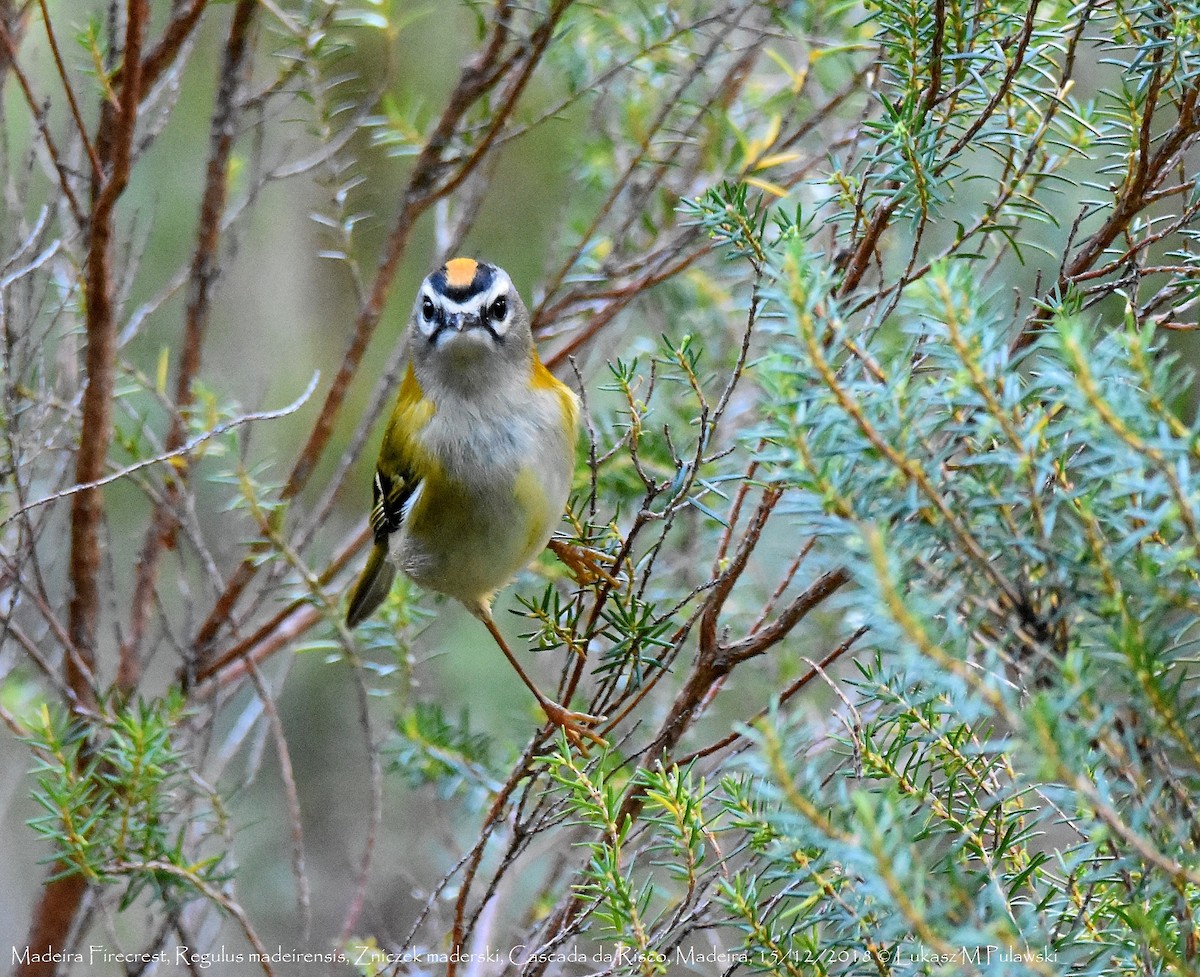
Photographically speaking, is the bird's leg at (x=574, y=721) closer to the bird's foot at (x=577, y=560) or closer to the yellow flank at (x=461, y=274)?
the bird's foot at (x=577, y=560)

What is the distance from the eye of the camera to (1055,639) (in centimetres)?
79

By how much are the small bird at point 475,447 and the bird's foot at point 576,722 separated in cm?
38

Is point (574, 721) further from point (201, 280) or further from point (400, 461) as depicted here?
point (201, 280)

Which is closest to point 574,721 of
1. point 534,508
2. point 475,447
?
point 534,508

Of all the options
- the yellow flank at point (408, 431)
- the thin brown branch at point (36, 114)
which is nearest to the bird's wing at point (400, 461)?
the yellow flank at point (408, 431)

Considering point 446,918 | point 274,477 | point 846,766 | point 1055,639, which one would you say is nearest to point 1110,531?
Result: point 1055,639

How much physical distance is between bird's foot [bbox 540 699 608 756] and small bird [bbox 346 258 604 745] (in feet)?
1.25

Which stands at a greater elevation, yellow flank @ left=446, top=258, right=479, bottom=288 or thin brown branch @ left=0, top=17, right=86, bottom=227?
thin brown branch @ left=0, top=17, right=86, bottom=227

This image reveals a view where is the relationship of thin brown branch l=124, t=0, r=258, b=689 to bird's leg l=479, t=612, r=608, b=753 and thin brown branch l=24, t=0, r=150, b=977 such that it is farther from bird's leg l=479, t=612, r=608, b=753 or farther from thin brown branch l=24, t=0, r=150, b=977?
bird's leg l=479, t=612, r=608, b=753

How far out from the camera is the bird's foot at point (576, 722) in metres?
1.32

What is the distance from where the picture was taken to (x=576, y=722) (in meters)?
1.56

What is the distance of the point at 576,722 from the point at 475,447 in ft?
2.13

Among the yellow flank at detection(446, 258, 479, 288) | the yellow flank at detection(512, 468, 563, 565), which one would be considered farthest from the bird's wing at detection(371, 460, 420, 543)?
the yellow flank at detection(446, 258, 479, 288)

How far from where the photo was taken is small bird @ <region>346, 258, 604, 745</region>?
2.00 m
